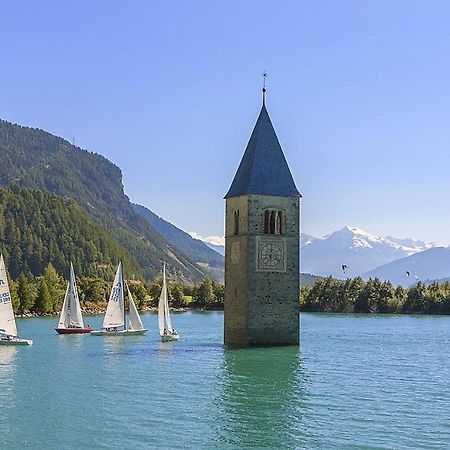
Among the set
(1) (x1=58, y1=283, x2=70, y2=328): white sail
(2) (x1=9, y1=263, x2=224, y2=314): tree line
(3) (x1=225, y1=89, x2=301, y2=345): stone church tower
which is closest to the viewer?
(3) (x1=225, y1=89, x2=301, y2=345): stone church tower

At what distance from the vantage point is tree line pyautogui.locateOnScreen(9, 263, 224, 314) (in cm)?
11825

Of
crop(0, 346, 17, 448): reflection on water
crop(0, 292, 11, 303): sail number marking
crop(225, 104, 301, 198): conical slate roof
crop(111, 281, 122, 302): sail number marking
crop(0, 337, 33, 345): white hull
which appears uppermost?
crop(225, 104, 301, 198): conical slate roof

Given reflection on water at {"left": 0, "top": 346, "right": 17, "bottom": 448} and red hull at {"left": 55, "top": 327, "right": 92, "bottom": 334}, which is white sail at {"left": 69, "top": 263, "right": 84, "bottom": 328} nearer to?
red hull at {"left": 55, "top": 327, "right": 92, "bottom": 334}

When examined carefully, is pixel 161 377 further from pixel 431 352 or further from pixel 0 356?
pixel 431 352

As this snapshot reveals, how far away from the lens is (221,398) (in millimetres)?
34594

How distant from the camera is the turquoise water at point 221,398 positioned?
27344 millimetres

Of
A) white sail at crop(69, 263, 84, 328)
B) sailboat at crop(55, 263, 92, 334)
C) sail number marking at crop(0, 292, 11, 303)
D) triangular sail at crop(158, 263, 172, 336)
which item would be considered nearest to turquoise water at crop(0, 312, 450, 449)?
sail number marking at crop(0, 292, 11, 303)

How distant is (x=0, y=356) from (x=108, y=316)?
2005cm

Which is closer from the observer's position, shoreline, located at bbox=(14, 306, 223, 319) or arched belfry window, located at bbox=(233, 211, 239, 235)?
arched belfry window, located at bbox=(233, 211, 239, 235)

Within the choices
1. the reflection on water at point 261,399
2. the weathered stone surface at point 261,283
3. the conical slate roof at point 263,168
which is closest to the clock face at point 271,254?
the weathered stone surface at point 261,283

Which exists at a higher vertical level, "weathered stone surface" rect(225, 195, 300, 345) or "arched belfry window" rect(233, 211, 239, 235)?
"arched belfry window" rect(233, 211, 239, 235)

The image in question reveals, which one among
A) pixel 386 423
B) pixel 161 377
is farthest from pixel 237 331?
pixel 386 423

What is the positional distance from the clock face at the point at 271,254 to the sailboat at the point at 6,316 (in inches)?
680

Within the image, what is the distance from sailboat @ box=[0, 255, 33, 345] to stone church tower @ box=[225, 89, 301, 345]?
1472cm
